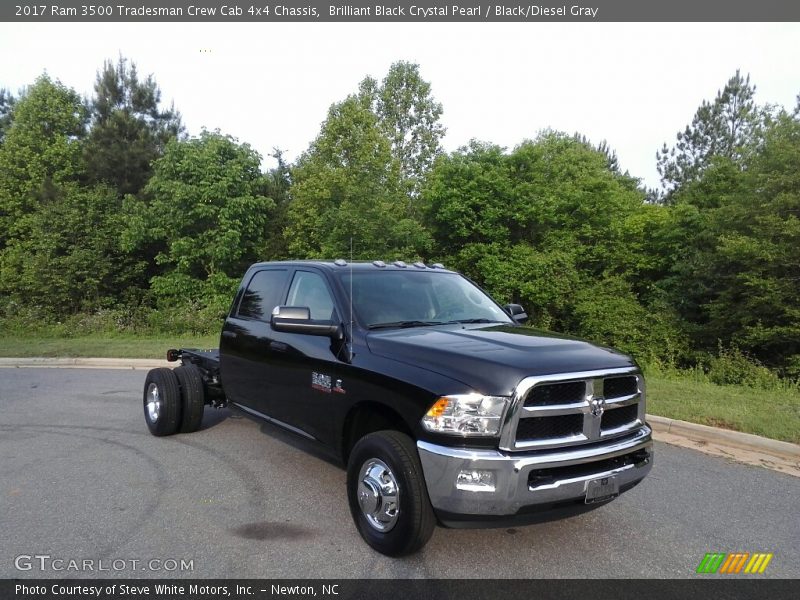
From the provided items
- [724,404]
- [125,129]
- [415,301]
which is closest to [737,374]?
[724,404]

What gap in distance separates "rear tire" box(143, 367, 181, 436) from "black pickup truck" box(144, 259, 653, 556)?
66.6 inches

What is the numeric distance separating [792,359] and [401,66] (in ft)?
107

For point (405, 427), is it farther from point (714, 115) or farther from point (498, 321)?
point (714, 115)

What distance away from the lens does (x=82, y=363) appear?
1244 centimetres

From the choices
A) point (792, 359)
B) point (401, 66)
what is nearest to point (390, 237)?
point (792, 359)

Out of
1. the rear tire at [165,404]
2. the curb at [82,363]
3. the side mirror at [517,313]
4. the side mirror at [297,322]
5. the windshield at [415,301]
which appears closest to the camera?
the side mirror at [297,322]

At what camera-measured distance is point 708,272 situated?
21172 millimetres

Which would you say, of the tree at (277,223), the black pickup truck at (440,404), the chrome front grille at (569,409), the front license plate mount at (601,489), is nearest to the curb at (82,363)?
the black pickup truck at (440,404)

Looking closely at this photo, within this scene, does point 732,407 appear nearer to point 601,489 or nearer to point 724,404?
point 724,404

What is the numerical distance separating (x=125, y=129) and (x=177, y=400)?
98.5 ft

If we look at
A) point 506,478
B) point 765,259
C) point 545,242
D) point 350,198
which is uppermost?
point 350,198

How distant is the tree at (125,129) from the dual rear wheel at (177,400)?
87.8 feet

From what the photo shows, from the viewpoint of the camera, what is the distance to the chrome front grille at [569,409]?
10.4 feet

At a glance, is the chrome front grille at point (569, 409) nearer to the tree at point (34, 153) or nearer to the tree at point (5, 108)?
the tree at point (34, 153)
